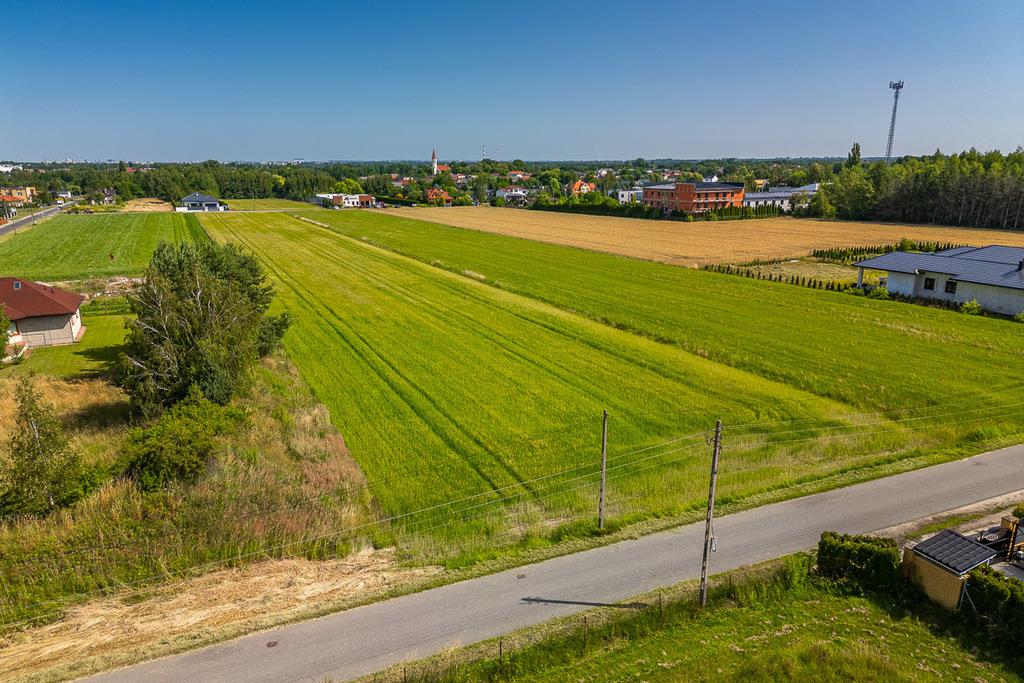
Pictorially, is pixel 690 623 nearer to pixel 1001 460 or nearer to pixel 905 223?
pixel 1001 460

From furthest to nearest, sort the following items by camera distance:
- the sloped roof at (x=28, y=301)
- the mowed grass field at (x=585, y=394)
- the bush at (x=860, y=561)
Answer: the sloped roof at (x=28, y=301)
the mowed grass field at (x=585, y=394)
the bush at (x=860, y=561)

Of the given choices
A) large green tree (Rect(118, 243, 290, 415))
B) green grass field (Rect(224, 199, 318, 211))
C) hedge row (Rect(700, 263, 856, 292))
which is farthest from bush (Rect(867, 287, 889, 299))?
green grass field (Rect(224, 199, 318, 211))

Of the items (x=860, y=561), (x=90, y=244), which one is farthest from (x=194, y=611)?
(x=90, y=244)

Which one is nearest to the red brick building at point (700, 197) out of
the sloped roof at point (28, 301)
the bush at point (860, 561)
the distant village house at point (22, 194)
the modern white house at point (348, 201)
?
the modern white house at point (348, 201)

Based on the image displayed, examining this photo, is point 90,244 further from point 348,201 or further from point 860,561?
point 860,561

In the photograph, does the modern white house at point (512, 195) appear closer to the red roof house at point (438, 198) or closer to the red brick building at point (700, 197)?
the red roof house at point (438, 198)
